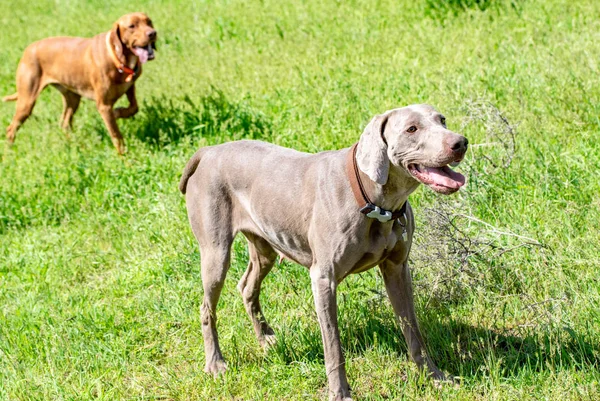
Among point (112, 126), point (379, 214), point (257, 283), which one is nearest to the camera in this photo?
point (379, 214)

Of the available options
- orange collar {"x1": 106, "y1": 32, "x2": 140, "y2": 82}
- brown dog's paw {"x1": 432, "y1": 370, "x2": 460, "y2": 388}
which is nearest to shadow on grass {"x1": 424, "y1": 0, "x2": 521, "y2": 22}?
orange collar {"x1": 106, "y1": 32, "x2": 140, "y2": 82}

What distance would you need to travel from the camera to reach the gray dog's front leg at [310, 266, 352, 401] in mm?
3957

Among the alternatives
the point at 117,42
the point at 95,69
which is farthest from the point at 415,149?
the point at 95,69

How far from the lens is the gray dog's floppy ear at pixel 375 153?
3684mm

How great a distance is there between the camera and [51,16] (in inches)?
604

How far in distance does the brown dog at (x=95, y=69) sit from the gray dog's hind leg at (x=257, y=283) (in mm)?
3796

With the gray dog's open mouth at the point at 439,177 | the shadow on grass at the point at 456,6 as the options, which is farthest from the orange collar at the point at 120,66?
the gray dog's open mouth at the point at 439,177

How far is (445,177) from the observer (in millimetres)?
3562

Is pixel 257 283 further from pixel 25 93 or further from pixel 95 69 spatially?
pixel 25 93

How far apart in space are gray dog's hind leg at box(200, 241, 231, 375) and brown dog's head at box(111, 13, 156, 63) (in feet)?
13.9

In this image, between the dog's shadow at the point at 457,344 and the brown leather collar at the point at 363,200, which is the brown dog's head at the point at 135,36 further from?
the brown leather collar at the point at 363,200

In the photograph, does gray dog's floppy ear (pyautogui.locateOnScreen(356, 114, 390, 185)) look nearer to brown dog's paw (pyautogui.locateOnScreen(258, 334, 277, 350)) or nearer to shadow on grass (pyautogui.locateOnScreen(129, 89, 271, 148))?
brown dog's paw (pyautogui.locateOnScreen(258, 334, 277, 350))

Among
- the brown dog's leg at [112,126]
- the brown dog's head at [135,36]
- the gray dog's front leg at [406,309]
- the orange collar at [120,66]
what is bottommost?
the brown dog's leg at [112,126]

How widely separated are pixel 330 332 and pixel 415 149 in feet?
3.30
